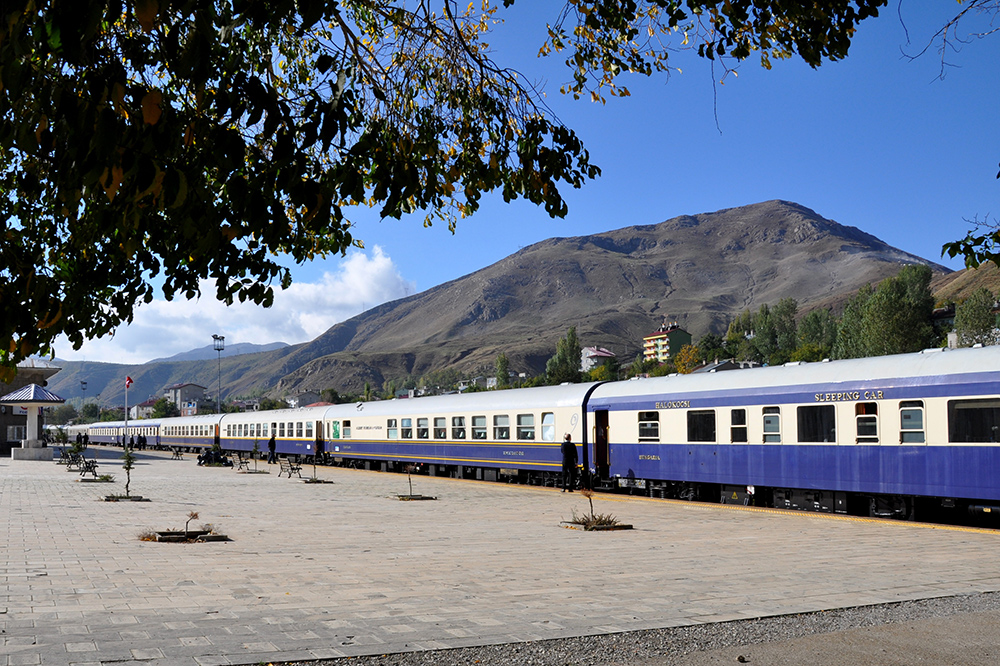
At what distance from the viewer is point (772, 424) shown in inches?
752

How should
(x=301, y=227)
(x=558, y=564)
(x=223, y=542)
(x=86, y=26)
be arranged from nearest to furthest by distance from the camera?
(x=86, y=26) → (x=301, y=227) → (x=558, y=564) → (x=223, y=542)

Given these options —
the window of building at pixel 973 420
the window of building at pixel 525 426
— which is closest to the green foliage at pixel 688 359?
the window of building at pixel 525 426

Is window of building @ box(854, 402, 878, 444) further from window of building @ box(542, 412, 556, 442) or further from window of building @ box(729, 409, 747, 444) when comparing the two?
window of building @ box(542, 412, 556, 442)

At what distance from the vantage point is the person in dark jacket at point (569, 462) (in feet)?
79.3

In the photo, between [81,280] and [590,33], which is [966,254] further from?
[81,280]

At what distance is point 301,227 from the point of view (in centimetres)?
974

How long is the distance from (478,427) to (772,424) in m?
13.3

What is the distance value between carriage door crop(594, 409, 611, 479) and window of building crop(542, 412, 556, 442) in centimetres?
193

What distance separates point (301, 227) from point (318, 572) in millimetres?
4001

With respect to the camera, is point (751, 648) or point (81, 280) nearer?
point (751, 648)

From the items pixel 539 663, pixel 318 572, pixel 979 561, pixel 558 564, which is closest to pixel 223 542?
pixel 318 572

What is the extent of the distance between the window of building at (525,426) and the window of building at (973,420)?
13999 mm

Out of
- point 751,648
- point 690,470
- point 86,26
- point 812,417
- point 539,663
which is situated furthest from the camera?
point 690,470

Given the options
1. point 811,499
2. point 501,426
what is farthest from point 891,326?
point 811,499
